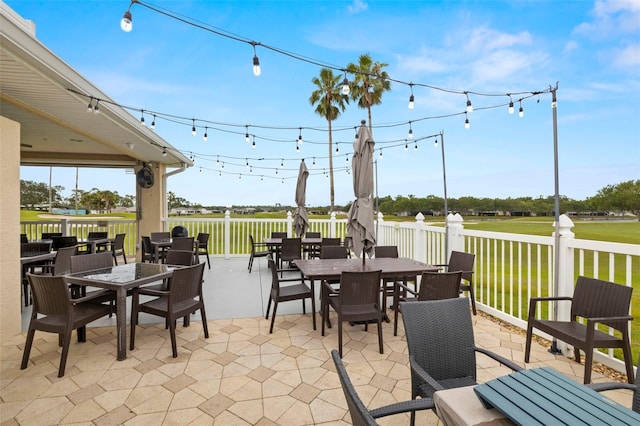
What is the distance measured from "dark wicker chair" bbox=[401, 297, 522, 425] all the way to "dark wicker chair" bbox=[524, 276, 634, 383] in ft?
3.83

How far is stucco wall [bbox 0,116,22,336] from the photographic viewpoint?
3.36 m

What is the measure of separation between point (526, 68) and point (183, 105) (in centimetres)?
1192

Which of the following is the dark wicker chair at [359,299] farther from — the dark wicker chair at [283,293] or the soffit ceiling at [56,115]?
the soffit ceiling at [56,115]

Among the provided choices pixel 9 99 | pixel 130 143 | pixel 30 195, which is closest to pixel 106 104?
pixel 9 99

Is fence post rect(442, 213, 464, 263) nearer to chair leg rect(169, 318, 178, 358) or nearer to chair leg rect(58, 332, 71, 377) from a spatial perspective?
chair leg rect(169, 318, 178, 358)

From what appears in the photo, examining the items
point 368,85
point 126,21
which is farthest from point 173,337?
point 368,85

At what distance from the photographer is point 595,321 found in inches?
84.7

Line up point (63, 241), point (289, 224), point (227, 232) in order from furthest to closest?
1. point (289, 224)
2. point (227, 232)
3. point (63, 241)

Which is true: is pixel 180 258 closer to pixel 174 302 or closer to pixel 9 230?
pixel 174 302

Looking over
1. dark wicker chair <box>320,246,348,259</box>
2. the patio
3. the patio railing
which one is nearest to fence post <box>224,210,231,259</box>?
the patio railing

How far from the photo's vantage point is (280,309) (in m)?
4.32

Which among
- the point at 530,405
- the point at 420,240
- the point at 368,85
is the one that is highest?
the point at 368,85

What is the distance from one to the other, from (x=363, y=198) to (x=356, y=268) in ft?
3.03

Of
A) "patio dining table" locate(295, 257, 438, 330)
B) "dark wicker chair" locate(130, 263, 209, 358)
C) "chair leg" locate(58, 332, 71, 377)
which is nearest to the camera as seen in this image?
"chair leg" locate(58, 332, 71, 377)
